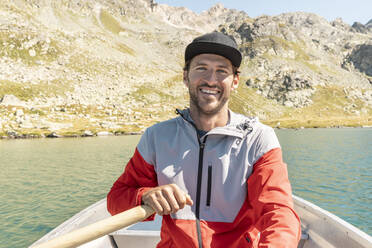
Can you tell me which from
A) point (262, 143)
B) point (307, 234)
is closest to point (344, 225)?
point (307, 234)

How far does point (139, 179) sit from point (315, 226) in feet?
18.7

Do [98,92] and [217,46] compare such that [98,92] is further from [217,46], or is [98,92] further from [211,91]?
[217,46]

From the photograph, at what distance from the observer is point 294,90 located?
187m

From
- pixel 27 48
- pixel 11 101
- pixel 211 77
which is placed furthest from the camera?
pixel 27 48

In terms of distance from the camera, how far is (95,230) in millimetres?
2900

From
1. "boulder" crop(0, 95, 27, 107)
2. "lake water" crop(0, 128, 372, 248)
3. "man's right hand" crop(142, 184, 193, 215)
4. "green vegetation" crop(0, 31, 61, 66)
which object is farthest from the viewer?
"green vegetation" crop(0, 31, 61, 66)

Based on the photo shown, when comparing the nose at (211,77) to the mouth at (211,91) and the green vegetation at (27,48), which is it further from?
the green vegetation at (27,48)

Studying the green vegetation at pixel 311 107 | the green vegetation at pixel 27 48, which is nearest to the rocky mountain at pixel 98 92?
the green vegetation at pixel 27 48

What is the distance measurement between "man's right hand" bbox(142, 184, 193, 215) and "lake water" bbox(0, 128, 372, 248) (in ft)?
45.3

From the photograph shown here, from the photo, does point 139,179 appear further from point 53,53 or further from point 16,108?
point 53,53

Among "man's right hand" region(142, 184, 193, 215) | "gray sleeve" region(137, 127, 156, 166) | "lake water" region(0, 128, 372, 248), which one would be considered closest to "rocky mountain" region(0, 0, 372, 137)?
"lake water" region(0, 128, 372, 248)

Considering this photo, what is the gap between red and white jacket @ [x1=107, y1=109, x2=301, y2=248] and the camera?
12.5ft

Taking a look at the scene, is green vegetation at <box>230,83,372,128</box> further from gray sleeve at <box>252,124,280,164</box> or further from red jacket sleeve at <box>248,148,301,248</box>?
red jacket sleeve at <box>248,148,301,248</box>

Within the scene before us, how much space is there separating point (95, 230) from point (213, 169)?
6.11 ft
